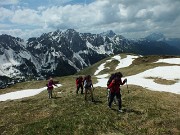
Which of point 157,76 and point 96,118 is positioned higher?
point 157,76

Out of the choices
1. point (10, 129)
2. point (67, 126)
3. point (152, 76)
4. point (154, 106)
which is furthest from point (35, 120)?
point (152, 76)

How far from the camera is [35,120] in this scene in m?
27.8

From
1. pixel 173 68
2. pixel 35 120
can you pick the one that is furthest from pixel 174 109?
pixel 173 68

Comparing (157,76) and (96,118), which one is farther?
(157,76)

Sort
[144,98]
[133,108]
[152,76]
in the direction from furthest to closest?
[152,76]
[144,98]
[133,108]

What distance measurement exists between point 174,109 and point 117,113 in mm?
7064

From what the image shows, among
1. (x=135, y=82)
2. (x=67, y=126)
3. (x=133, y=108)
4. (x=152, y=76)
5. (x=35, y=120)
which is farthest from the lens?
(x=152, y=76)

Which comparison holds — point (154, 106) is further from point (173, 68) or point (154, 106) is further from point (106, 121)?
point (173, 68)

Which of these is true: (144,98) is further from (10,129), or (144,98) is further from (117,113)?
(10,129)

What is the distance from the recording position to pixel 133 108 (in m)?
30.4

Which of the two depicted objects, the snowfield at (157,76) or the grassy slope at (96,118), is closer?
the grassy slope at (96,118)

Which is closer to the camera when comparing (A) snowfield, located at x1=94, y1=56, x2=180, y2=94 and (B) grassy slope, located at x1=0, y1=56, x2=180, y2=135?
(B) grassy slope, located at x1=0, y1=56, x2=180, y2=135

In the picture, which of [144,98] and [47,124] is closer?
[47,124]

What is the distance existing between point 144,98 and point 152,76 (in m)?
27.8
